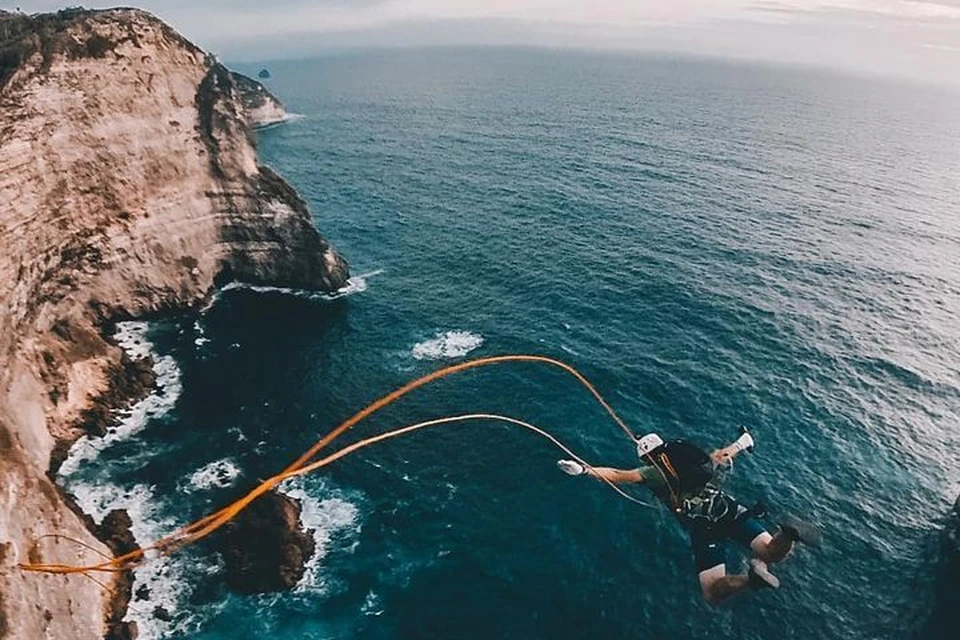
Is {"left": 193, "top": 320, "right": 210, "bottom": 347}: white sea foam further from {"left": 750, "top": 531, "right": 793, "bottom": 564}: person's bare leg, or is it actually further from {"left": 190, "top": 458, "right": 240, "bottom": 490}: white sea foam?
{"left": 750, "top": 531, "right": 793, "bottom": 564}: person's bare leg

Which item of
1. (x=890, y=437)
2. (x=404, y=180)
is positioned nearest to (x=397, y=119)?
(x=404, y=180)

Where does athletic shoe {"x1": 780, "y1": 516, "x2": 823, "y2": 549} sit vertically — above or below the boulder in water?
above

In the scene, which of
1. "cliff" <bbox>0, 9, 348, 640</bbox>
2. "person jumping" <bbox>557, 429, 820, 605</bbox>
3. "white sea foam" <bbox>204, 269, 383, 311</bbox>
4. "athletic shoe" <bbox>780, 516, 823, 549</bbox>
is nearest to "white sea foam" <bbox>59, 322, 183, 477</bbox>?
"cliff" <bbox>0, 9, 348, 640</bbox>

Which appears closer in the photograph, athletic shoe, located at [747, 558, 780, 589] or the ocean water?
athletic shoe, located at [747, 558, 780, 589]

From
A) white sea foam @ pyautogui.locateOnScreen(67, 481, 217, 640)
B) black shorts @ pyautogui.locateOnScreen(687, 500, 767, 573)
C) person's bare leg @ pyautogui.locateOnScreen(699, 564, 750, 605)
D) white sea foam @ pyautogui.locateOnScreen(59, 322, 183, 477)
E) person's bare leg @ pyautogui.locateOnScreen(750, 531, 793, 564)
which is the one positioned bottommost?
white sea foam @ pyautogui.locateOnScreen(67, 481, 217, 640)

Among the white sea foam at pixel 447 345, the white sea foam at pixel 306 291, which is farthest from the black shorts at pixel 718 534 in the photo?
the white sea foam at pixel 306 291
